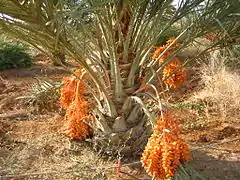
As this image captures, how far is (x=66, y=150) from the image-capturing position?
369cm

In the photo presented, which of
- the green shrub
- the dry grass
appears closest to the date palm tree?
the dry grass

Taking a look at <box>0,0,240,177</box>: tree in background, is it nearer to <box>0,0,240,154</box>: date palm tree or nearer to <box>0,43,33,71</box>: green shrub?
<box>0,0,240,154</box>: date palm tree

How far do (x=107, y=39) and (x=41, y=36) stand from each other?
2.45 ft

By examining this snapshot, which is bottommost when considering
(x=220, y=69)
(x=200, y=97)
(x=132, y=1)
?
(x=200, y=97)

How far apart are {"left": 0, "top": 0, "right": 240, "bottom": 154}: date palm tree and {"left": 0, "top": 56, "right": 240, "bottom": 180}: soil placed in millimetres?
266

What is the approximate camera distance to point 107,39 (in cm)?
317

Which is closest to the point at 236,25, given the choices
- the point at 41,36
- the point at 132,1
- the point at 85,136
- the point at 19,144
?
the point at 132,1

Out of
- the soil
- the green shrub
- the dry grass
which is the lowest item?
the soil

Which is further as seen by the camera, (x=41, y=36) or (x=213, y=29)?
(x=213, y=29)

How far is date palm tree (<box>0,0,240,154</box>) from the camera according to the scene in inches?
112

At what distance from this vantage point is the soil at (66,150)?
3.29m

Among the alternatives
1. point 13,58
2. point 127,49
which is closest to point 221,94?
point 127,49

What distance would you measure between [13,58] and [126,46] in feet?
19.3

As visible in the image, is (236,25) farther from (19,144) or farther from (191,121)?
(19,144)
